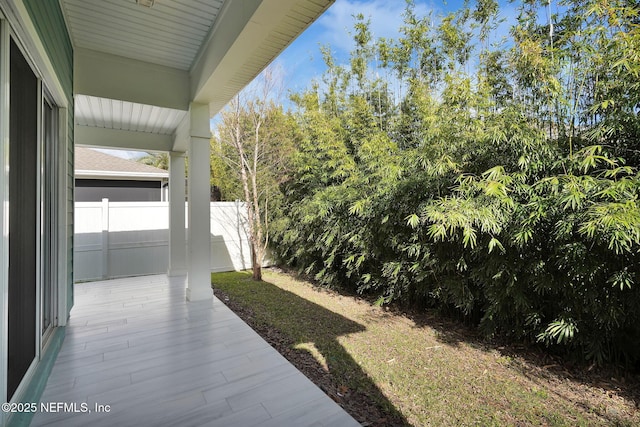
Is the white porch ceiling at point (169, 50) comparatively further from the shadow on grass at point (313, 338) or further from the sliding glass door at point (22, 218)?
the shadow on grass at point (313, 338)

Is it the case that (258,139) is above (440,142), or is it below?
above

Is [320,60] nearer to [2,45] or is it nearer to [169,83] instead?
[169,83]

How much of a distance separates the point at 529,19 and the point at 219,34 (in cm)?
A: 266

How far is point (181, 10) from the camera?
2.53 meters

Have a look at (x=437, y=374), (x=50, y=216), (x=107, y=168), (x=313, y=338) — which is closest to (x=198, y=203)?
(x=50, y=216)

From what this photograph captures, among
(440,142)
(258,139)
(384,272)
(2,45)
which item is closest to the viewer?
(2,45)

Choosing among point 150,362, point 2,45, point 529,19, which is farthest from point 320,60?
point 150,362

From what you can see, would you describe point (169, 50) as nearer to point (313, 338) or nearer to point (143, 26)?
point (143, 26)

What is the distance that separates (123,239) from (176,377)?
438 centimetres

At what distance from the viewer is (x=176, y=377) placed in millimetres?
2156

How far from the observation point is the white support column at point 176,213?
5.46 m

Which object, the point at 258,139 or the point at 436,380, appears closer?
the point at 436,380

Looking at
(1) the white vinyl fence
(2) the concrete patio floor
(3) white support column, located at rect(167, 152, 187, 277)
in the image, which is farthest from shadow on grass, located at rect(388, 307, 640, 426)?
(1) the white vinyl fence

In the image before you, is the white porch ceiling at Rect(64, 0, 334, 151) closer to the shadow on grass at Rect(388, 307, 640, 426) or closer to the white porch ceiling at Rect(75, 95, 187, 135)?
the white porch ceiling at Rect(75, 95, 187, 135)
